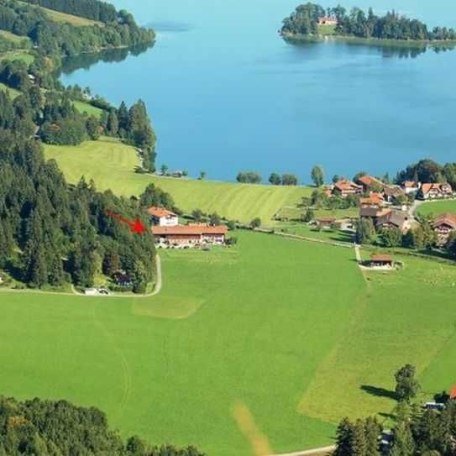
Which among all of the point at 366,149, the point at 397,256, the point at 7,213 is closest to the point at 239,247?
the point at 397,256

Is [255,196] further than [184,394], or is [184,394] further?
[255,196]

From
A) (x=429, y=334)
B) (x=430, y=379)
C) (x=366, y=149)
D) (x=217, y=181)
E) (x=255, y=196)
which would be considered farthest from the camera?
(x=366, y=149)

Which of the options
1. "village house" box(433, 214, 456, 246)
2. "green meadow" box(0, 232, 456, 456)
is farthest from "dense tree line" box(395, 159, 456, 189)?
"green meadow" box(0, 232, 456, 456)

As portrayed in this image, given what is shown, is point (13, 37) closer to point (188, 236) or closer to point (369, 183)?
point (369, 183)

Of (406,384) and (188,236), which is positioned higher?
(188,236)

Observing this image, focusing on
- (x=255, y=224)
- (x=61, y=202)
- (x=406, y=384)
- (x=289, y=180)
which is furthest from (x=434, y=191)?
(x=406, y=384)

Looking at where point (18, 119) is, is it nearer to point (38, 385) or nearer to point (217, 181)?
point (217, 181)
